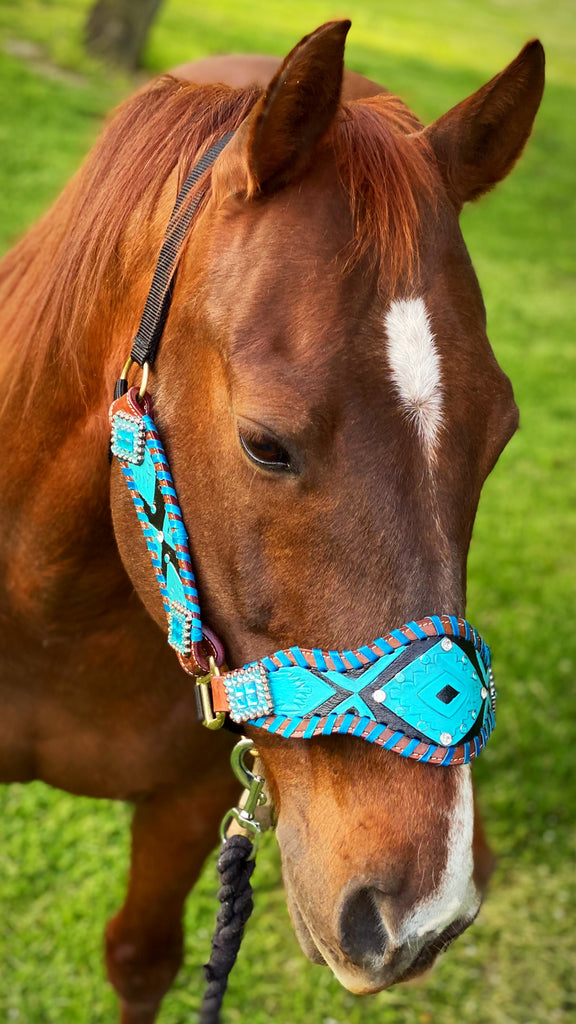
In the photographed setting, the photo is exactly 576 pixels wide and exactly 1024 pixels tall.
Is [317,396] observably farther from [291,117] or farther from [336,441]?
[291,117]

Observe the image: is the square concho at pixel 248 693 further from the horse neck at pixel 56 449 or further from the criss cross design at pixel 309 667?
the horse neck at pixel 56 449

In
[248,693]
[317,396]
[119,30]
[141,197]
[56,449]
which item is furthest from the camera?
[119,30]

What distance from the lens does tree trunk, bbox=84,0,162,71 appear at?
1221cm

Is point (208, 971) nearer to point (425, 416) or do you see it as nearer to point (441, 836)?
point (441, 836)

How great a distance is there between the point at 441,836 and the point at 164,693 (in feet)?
2.98

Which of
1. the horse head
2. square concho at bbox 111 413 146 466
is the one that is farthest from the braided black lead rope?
square concho at bbox 111 413 146 466

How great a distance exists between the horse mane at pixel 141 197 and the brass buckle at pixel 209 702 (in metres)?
0.57

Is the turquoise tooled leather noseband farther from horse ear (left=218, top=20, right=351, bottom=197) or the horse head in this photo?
horse ear (left=218, top=20, right=351, bottom=197)

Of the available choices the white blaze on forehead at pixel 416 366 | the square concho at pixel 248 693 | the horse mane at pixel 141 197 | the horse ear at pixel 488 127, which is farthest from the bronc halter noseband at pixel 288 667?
the horse ear at pixel 488 127

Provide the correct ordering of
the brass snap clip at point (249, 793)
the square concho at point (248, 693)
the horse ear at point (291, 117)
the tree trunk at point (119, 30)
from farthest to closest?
the tree trunk at point (119, 30) < the brass snap clip at point (249, 793) < the square concho at point (248, 693) < the horse ear at point (291, 117)

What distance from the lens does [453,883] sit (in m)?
1.43

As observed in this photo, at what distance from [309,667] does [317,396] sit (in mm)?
394

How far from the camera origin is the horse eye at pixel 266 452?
1.41 m

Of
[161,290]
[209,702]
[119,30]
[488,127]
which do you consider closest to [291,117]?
[161,290]
